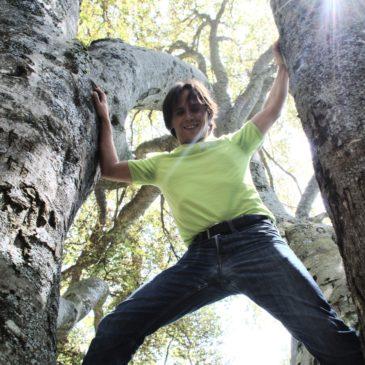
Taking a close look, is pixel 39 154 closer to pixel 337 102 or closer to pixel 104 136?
pixel 104 136

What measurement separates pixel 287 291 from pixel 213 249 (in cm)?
43

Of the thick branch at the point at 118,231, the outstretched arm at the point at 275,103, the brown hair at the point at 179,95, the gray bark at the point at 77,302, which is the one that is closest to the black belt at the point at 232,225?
the outstretched arm at the point at 275,103

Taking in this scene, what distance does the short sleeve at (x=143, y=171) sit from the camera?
2469 millimetres

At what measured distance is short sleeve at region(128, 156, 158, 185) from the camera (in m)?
2.47

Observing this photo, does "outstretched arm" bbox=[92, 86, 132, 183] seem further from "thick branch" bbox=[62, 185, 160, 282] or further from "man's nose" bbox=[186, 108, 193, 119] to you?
"thick branch" bbox=[62, 185, 160, 282]

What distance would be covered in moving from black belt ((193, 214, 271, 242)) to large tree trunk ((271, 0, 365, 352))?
639 millimetres

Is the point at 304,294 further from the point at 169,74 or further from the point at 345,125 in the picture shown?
the point at 169,74

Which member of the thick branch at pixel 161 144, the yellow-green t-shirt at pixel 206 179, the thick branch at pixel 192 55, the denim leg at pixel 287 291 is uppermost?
the thick branch at pixel 192 55

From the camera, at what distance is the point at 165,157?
254 centimetres

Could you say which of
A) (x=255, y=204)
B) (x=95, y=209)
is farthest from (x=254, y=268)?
(x=95, y=209)

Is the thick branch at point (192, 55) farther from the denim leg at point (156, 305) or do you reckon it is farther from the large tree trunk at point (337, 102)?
the denim leg at point (156, 305)

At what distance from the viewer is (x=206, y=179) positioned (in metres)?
2.28

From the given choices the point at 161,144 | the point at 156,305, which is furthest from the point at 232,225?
the point at 161,144

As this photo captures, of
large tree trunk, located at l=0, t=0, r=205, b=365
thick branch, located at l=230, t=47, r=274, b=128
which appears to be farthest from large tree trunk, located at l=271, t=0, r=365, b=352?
thick branch, located at l=230, t=47, r=274, b=128
